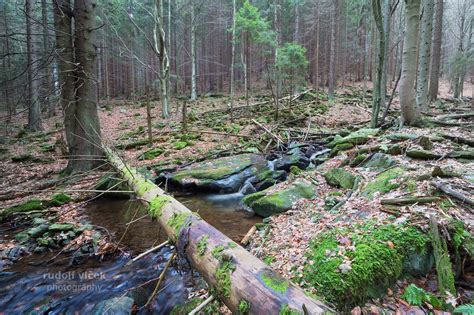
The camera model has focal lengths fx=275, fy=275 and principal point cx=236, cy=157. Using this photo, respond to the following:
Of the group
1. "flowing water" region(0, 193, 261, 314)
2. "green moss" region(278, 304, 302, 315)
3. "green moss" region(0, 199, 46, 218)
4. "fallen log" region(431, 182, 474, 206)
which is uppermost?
"fallen log" region(431, 182, 474, 206)

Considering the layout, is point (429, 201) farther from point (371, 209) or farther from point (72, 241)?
point (72, 241)

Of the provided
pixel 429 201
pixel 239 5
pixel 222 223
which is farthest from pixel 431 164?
pixel 239 5

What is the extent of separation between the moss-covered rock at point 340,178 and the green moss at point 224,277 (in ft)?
13.8

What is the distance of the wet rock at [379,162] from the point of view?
5.87m

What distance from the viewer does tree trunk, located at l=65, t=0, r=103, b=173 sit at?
8.22 meters

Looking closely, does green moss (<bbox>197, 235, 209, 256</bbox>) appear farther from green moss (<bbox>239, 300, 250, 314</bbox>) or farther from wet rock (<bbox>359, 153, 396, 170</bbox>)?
wet rock (<bbox>359, 153, 396, 170</bbox>)

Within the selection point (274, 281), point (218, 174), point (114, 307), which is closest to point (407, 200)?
point (274, 281)

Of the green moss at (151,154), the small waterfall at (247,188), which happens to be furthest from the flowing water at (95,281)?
the green moss at (151,154)

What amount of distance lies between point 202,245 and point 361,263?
1680 millimetres

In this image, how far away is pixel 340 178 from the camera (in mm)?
6289

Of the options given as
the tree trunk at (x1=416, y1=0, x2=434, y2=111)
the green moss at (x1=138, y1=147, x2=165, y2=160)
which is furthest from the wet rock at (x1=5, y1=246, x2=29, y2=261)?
the tree trunk at (x1=416, y1=0, x2=434, y2=111)

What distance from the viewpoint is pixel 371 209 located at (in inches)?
156

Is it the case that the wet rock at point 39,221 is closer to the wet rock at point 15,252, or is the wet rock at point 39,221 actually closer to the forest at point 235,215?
the forest at point 235,215

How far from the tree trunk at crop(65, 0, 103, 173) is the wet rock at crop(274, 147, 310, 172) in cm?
603
